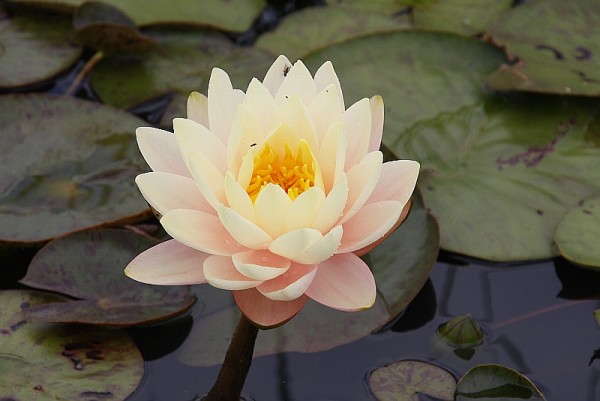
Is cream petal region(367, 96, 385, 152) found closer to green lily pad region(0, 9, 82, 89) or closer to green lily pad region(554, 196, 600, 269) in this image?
green lily pad region(554, 196, 600, 269)

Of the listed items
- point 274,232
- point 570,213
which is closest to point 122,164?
point 274,232

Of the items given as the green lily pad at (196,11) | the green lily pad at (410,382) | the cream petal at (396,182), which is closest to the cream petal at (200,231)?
the cream petal at (396,182)

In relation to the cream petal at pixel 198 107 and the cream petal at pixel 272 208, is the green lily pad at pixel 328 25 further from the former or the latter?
the cream petal at pixel 272 208

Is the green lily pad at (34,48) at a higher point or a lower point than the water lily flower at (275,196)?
lower

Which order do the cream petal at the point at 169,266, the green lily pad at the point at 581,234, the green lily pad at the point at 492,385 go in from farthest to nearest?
the green lily pad at the point at 581,234 < the green lily pad at the point at 492,385 < the cream petal at the point at 169,266

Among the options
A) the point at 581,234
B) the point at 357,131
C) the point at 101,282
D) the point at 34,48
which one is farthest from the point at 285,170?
the point at 34,48

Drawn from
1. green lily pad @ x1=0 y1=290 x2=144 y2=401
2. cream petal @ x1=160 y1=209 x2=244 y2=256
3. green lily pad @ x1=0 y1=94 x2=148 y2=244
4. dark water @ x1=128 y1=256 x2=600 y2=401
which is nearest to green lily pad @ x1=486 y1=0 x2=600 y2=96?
dark water @ x1=128 y1=256 x2=600 y2=401
